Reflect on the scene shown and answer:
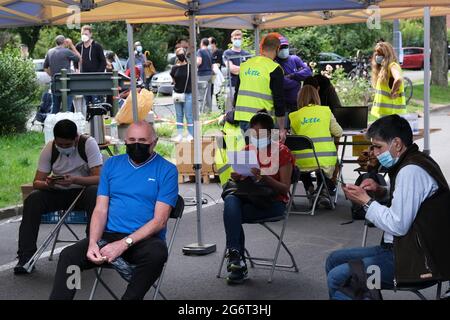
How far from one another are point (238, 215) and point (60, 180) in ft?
5.27

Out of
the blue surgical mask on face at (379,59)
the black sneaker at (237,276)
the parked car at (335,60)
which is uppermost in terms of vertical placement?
the parked car at (335,60)

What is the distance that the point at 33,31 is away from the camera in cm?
4569

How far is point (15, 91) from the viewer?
17719 mm

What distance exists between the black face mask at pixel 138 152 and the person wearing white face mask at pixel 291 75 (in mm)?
4989

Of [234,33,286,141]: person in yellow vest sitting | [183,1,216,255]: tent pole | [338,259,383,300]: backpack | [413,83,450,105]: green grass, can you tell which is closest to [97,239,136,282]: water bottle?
[338,259,383,300]: backpack

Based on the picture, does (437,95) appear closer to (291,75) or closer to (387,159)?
(291,75)

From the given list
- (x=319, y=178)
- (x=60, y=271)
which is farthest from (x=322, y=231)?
(x=60, y=271)

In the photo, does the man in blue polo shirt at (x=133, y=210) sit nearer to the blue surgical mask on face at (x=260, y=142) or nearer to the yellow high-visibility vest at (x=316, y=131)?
Answer: the blue surgical mask on face at (x=260, y=142)

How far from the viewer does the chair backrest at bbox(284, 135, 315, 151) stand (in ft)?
32.8

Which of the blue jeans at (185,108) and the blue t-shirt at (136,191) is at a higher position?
the blue jeans at (185,108)

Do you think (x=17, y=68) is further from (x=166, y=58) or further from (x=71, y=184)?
(x=166, y=58)

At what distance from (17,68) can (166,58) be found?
27799 millimetres

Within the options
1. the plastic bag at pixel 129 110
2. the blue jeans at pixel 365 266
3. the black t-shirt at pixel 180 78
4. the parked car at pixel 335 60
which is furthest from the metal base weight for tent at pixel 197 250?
the parked car at pixel 335 60

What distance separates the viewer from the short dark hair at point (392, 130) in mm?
5312
